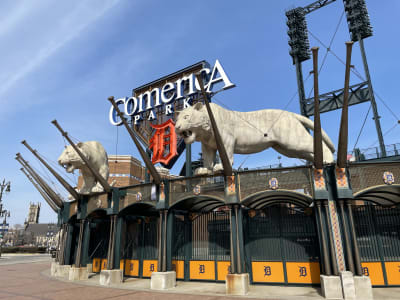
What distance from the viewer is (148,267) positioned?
14.9 meters

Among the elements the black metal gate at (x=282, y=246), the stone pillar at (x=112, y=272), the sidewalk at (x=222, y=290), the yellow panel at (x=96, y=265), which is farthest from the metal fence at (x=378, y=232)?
the yellow panel at (x=96, y=265)

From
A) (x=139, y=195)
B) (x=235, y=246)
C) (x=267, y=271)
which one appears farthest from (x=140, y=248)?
(x=267, y=271)

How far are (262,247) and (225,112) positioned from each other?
616 cm

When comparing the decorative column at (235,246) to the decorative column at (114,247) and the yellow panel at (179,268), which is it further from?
the decorative column at (114,247)

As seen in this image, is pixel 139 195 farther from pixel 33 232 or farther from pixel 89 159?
pixel 33 232

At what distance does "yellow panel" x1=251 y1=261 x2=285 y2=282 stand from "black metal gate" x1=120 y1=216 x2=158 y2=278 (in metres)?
5.48

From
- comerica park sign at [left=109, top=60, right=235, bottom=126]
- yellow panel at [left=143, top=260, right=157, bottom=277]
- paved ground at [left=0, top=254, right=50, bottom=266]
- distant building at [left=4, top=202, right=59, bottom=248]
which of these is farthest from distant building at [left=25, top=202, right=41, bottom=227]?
yellow panel at [left=143, top=260, right=157, bottom=277]

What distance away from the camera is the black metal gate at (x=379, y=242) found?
10664 mm

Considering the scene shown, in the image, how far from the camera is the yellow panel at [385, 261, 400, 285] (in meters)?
10.6

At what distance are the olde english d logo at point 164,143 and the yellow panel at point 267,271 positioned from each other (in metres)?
10.6

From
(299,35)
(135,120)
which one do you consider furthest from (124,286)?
(299,35)

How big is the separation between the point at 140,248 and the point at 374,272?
434 inches

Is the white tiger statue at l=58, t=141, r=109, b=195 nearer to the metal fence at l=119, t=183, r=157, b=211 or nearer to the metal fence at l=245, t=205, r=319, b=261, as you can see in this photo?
the metal fence at l=119, t=183, r=157, b=211

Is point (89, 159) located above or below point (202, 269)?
above
